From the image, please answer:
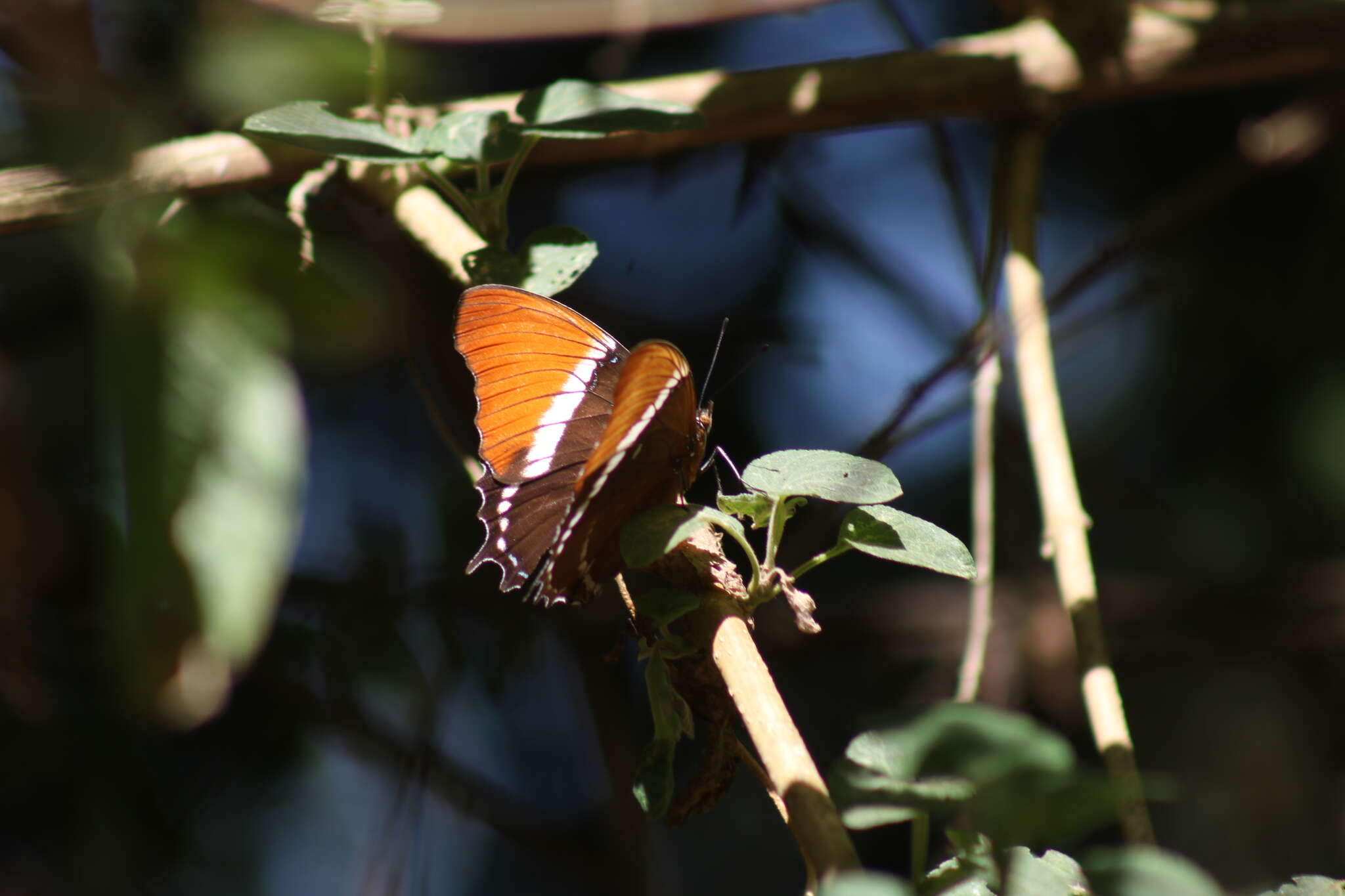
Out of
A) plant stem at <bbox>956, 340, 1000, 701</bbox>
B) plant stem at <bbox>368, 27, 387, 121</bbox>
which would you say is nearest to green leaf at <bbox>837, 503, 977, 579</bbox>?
plant stem at <bbox>956, 340, 1000, 701</bbox>

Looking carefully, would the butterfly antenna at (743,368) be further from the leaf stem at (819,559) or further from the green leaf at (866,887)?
the green leaf at (866,887)

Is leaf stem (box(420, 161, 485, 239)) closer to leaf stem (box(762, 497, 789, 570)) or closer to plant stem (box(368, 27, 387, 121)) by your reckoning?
plant stem (box(368, 27, 387, 121))

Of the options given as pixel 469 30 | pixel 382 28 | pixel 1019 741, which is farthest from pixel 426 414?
pixel 1019 741

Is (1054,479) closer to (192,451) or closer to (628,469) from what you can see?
(628,469)

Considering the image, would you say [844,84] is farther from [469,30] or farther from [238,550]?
[238,550]

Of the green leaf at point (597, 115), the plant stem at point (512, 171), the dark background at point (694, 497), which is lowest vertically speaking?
the dark background at point (694, 497)

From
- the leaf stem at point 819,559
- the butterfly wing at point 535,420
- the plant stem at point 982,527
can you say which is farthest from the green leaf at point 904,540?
the plant stem at point 982,527
